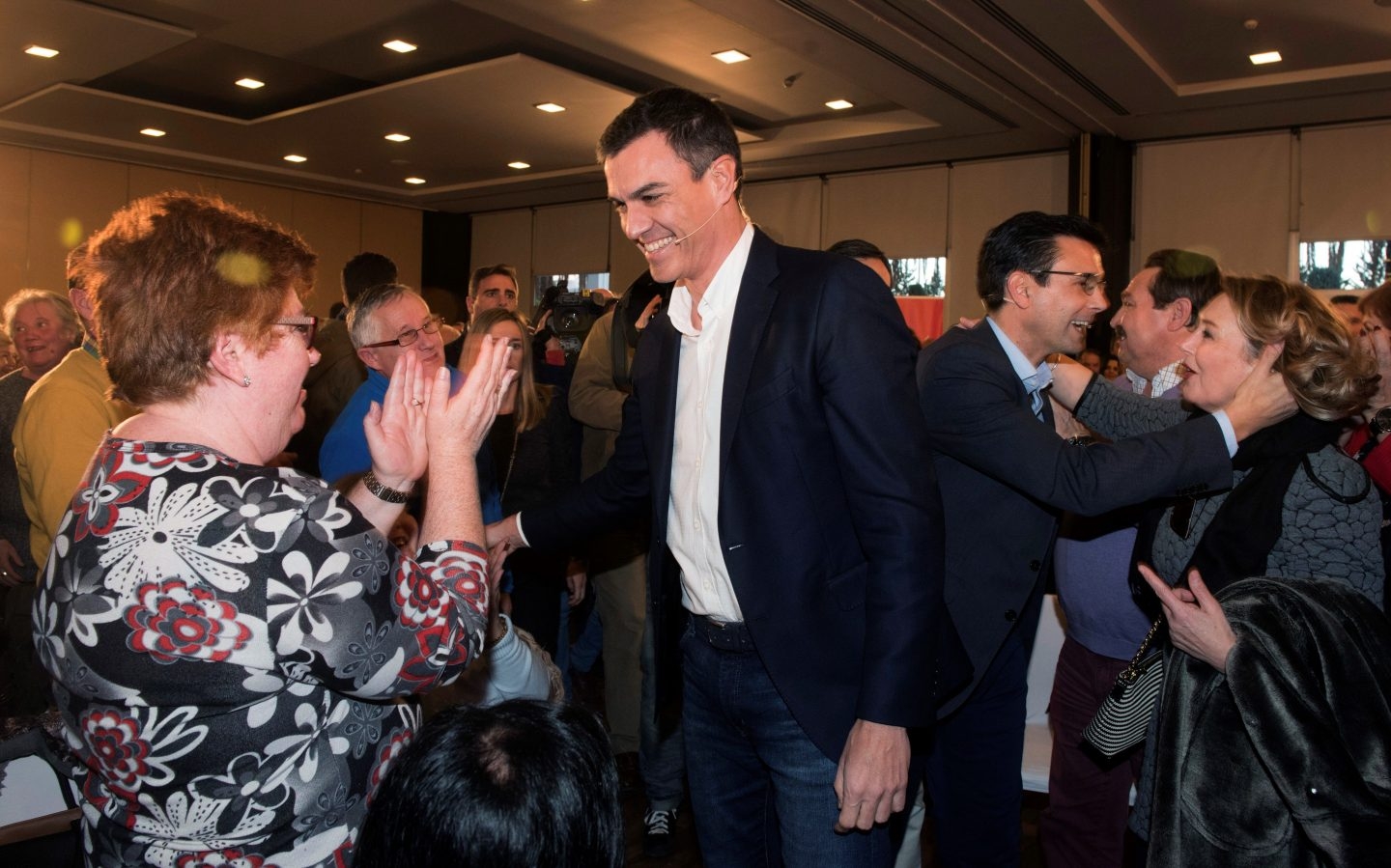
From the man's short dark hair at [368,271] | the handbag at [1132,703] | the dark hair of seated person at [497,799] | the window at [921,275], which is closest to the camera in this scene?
the dark hair of seated person at [497,799]

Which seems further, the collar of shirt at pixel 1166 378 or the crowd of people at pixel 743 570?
the collar of shirt at pixel 1166 378

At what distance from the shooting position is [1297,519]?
5.63 ft

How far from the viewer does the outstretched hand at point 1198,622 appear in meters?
1.62

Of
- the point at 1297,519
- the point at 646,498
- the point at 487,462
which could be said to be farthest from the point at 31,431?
the point at 1297,519

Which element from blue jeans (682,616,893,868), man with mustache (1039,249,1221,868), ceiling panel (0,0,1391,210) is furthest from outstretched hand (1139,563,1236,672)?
ceiling panel (0,0,1391,210)

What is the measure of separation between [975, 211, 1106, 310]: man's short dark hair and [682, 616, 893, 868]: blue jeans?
3.77 ft

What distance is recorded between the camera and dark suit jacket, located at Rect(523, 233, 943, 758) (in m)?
1.46

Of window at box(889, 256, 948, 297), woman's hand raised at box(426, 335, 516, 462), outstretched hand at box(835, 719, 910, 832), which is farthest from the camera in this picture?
window at box(889, 256, 948, 297)

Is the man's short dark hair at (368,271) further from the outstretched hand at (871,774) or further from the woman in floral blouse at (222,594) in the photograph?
the outstretched hand at (871,774)

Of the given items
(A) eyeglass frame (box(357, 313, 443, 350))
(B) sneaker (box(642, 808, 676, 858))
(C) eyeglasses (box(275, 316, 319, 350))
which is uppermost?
(A) eyeglass frame (box(357, 313, 443, 350))

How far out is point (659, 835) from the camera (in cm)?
310

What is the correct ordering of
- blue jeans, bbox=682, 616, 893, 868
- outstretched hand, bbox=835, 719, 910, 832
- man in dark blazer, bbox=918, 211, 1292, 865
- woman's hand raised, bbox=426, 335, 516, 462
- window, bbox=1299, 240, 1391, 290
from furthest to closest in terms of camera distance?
window, bbox=1299, 240, 1391, 290
man in dark blazer, bbox=918, 211, 1292, 865
blue jeans, bbox=682, 616, 893, 868
outstretched hand, bbox=835, 719, 910, 832
woman's hand raised, bbox=426, 335, 516, 462

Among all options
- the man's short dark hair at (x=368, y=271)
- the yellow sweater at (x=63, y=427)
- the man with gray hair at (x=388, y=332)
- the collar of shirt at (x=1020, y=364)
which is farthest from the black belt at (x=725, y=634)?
the man's short dark hair at (x=368, y=271)

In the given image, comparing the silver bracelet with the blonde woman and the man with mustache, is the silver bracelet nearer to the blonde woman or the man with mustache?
the man with mustache
